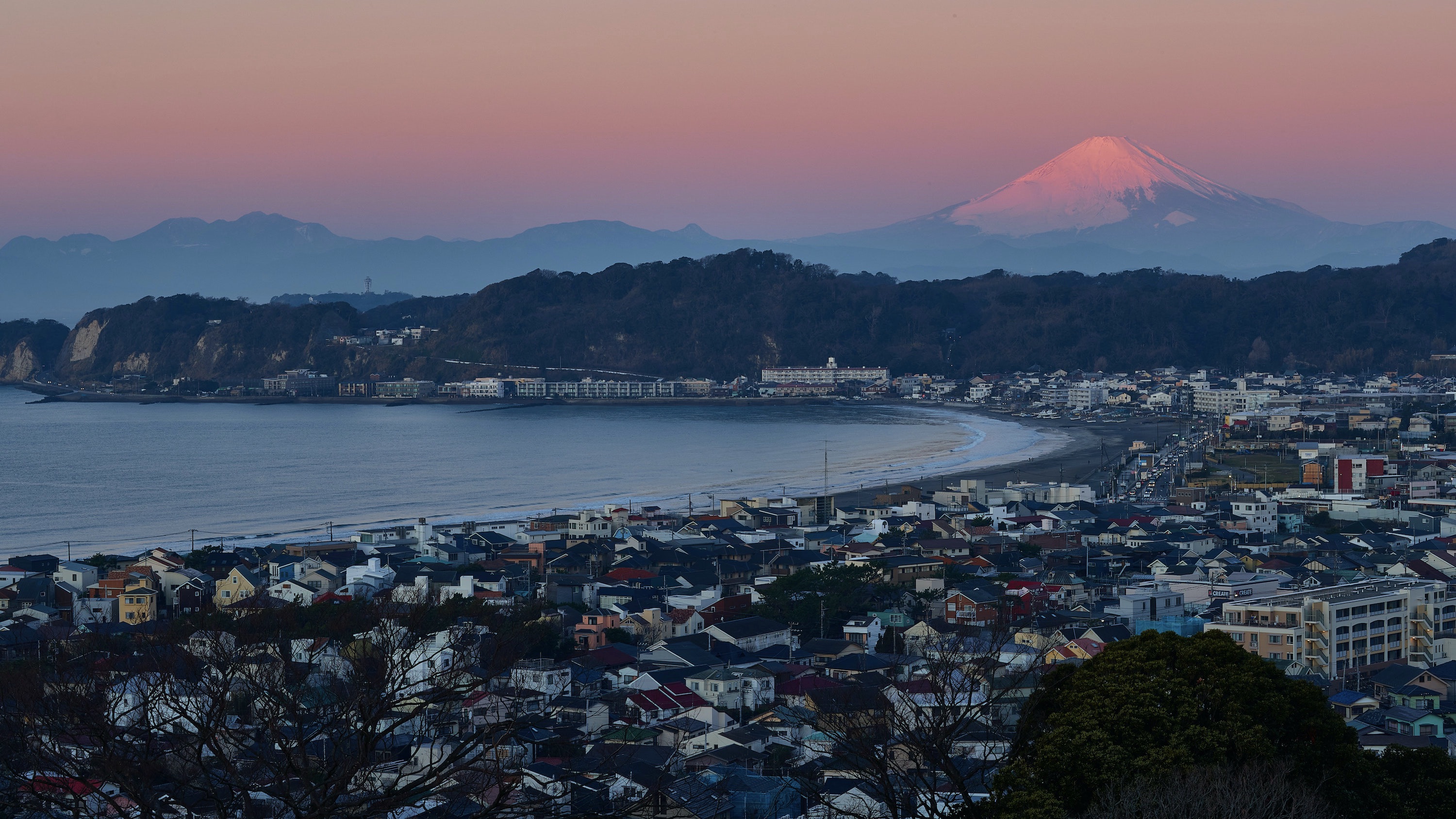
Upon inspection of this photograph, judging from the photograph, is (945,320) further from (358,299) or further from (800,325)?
(358,299)

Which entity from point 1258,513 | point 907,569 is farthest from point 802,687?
point 1258,513

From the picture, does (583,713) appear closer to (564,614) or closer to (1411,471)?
(564,614)

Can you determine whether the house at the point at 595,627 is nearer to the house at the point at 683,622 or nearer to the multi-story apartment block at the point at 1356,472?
the house at the point at 683,622

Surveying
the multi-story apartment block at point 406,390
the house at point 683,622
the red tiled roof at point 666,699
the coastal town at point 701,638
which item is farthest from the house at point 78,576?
the multi-story apartment block at point 406,390

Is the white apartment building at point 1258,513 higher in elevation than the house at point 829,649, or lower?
higher

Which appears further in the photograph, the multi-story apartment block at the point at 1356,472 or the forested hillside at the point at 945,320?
the forested hillside at the point at 945,320

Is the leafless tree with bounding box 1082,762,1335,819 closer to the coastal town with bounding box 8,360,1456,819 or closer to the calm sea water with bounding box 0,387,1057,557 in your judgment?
the coastal town with bounding box 8,360,1456,819
